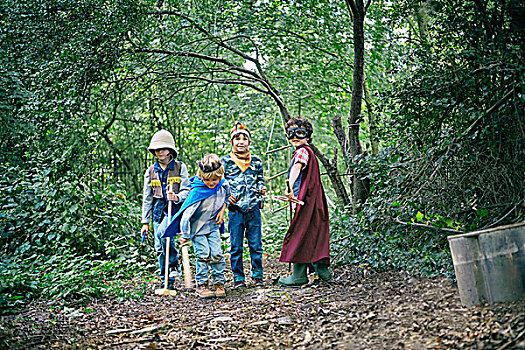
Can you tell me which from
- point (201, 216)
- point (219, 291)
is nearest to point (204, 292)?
point (219, 291)

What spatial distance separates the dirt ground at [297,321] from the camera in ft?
10.8

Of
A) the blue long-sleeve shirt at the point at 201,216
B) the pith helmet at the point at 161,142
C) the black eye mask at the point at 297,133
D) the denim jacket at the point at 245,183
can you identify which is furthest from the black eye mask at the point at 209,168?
the black eye mask at the point at 297,133

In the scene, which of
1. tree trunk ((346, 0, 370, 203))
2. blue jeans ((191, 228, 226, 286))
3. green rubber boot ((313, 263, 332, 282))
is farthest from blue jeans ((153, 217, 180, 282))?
tree trunk ((346, 0, 370, 203))

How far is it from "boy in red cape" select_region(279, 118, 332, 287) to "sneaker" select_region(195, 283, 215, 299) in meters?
0.83

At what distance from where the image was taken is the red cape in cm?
555

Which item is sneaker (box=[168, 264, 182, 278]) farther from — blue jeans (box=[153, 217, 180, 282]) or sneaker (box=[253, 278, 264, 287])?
sneaker (box=[253, 278, 264, 287])

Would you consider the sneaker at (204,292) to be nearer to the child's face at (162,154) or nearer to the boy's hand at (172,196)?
the boy's hand at (172,196)

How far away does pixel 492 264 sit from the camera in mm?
3498

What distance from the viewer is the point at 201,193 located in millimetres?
5707

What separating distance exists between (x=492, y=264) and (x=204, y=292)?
3167 mm

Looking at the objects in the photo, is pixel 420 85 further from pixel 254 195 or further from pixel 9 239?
pixel 9 239

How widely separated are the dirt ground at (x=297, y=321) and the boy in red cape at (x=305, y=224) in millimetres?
223

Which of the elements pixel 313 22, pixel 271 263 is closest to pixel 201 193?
pixel 271 263

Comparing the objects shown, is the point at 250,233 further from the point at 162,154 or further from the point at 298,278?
the point at 162,154
